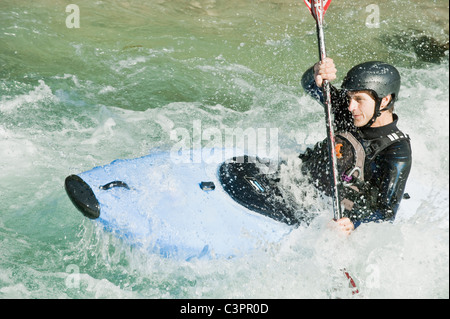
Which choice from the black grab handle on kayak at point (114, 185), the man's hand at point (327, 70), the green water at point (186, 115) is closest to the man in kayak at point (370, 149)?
the man's hand at point (327, 70)

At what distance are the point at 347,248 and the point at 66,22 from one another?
467 cm

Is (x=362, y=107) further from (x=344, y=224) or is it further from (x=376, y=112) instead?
(x=344, y=224)

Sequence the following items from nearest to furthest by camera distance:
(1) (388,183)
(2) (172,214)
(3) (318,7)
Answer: (1) (388,183) < (2) (172,214) < (3) (318,7)

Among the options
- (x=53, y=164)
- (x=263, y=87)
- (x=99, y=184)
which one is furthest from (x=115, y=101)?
(x=99, y=184)

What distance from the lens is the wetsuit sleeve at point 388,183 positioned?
2811mm

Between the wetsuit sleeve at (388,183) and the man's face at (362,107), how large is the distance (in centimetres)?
24

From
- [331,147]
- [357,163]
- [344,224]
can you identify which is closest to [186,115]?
[331,147]

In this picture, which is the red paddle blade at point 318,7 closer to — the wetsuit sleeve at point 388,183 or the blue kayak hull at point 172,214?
the wetsuit sleeve at point 388,183

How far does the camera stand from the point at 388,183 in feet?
9.20

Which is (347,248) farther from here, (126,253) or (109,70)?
(109,70)

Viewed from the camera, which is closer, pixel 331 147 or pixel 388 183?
pixel 388 183

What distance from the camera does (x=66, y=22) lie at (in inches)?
240

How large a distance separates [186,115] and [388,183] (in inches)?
100

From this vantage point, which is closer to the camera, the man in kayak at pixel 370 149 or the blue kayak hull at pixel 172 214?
the man in kayak at pixel 370 149
